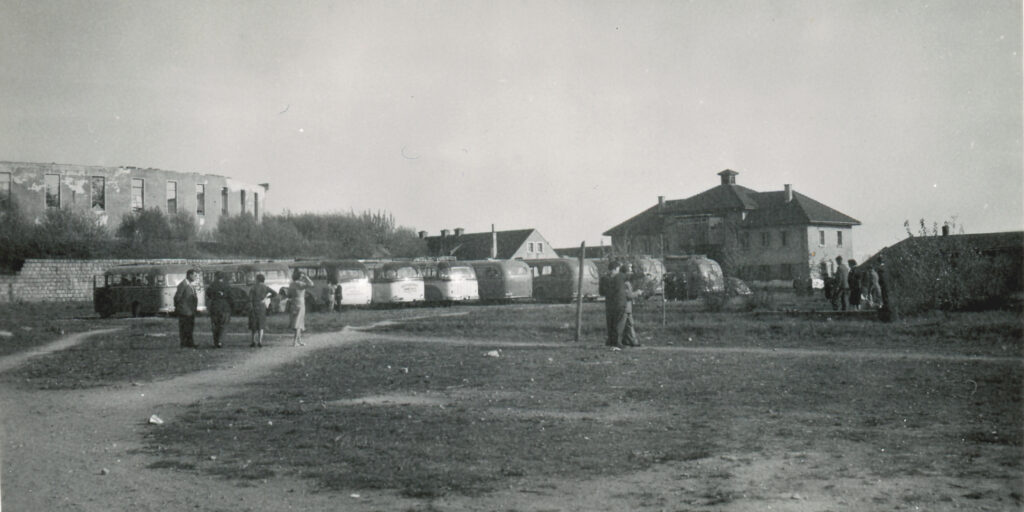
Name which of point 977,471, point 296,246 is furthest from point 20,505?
point 296,246

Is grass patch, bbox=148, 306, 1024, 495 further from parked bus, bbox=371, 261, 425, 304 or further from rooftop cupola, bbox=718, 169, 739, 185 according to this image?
rooftop cupola, bbox=718, 169, 739, 185

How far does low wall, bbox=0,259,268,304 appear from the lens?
41.5m

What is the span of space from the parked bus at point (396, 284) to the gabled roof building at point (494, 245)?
51.8m

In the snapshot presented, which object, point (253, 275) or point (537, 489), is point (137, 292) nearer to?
point (253, 275)

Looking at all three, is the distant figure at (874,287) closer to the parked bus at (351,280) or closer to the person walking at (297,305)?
the person walking at (297,305)

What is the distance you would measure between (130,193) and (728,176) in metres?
50.3

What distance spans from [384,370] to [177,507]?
344 inches

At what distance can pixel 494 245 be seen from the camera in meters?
92.9

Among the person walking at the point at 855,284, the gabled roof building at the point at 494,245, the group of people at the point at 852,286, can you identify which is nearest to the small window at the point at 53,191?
the group of people at the point at 852,286

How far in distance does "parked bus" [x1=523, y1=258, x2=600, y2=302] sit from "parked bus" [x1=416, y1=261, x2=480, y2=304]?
421 cm

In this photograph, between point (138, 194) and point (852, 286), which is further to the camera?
point (138, 194)

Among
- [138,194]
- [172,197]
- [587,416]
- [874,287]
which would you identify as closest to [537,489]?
[587,416]

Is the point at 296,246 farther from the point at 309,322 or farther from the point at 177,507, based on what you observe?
the point at 177,507

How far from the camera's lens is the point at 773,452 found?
7.82 m
